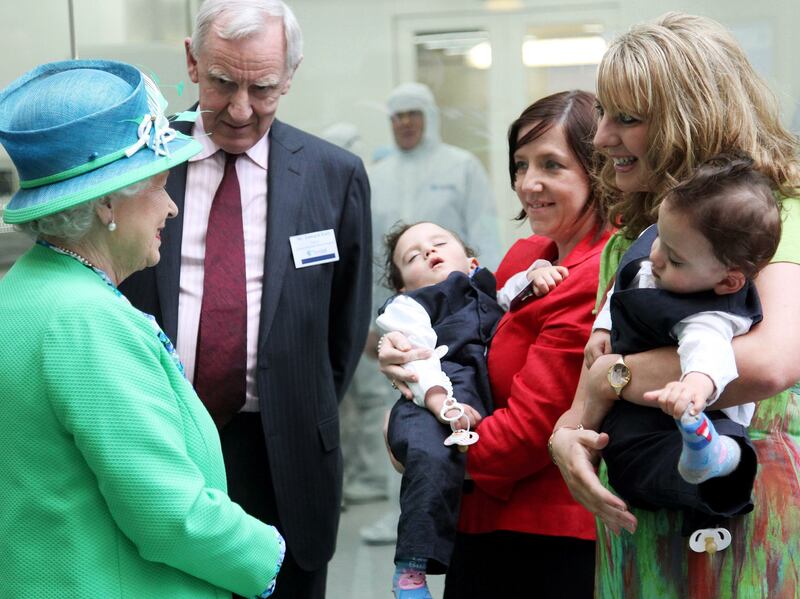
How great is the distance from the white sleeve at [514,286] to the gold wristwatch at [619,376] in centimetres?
53

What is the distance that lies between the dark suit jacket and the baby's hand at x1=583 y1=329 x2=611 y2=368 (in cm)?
101

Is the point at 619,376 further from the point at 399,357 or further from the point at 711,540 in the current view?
the point at 399,357

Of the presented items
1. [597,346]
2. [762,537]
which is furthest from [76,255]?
[762,537]

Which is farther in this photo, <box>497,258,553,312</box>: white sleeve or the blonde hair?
<box>497,258,553,312</box>: white sleeve

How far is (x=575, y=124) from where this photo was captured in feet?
8.41

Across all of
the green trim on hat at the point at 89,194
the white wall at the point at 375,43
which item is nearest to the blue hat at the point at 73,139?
the green trim on hat at the point at 89,194

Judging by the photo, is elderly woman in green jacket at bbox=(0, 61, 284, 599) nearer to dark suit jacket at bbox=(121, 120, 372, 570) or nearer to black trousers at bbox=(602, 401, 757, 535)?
black trousers at bbox=(602, 401, 757, 535)

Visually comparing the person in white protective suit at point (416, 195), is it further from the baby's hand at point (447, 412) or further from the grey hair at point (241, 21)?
the baby's hand at point (447, 412)

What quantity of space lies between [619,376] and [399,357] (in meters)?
0.64

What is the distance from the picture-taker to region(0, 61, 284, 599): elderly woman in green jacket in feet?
5.78

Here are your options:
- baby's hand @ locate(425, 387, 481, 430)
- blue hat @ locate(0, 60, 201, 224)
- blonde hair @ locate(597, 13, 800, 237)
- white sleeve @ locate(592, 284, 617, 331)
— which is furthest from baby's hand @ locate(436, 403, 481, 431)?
blue hat @ locate(0, 60, 201, 224)

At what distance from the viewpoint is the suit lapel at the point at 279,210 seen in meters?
2.89

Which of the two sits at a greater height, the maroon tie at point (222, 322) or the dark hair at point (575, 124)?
the dark hair at point (575, 124)

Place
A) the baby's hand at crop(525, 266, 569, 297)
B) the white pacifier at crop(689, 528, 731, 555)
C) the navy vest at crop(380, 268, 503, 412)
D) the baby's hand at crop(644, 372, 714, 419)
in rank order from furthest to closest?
1. the navy vest at crop(380, 268, 503, 412)
2. the baby's hand at crop(525, 266, 569, 297)
3. the white pacifier at crop(689, 528, 731, 555)
4. the baby's hand at crop(644, 372, 714, 419)
